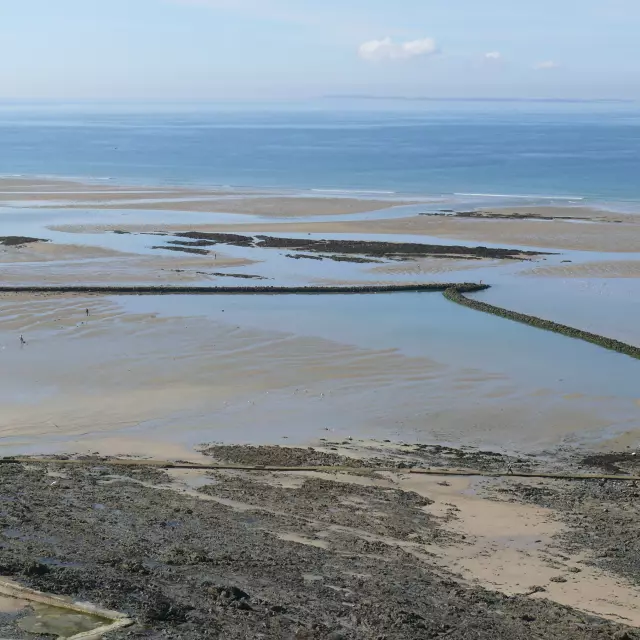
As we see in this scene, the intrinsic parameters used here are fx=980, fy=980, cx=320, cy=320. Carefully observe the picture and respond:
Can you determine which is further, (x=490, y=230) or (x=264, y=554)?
(x=490, y=230)

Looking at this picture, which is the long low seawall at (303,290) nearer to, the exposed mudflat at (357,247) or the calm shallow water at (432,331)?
the calm shallow water at (432,331)

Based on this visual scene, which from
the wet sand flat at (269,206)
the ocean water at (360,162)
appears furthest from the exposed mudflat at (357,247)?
the ocean water at (360,162)

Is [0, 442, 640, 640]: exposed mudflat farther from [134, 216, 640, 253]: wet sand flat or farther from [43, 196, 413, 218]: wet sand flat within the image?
[43, 196, 413, 218]: wet sand flat

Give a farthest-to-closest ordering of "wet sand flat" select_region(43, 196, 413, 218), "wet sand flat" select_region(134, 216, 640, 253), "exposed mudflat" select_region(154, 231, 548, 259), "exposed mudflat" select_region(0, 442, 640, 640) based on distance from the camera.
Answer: "wet sand flat" select_region(43, 196, 413, 218) < "wet sand flat" select_region(134, 216, 640, 253) < "exposed mudflat" select_region(154, 231, 548, 259) < "exposed mudflat" select_region(0, 442, 640, 640)

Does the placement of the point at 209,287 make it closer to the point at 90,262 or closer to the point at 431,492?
the point at 90,262

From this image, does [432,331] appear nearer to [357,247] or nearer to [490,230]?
[357,247]

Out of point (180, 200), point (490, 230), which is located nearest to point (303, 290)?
point (490, 230)

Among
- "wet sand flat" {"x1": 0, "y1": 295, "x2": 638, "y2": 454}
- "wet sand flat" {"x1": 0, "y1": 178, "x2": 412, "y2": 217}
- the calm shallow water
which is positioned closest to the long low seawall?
the calm shallow water

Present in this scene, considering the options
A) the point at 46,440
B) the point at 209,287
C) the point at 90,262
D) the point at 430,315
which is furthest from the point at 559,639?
the point at 90,262
